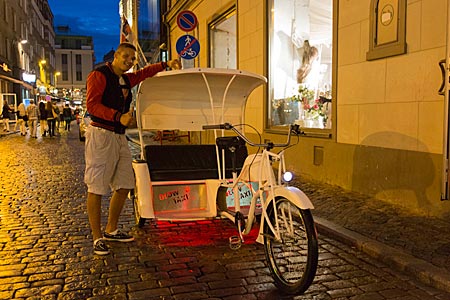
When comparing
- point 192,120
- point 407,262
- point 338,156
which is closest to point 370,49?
point 338,156

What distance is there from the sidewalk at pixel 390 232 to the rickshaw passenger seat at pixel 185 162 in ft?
4.40

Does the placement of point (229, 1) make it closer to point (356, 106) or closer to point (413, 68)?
point (356, 106)

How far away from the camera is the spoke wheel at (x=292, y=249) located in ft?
11.4

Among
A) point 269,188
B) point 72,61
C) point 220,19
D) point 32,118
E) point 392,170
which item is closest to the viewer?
point 269,188

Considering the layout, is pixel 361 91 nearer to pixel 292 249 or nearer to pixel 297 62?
pixel 297 62

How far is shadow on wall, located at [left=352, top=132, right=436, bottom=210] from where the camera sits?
5887mm

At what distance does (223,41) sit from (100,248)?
11.4 m

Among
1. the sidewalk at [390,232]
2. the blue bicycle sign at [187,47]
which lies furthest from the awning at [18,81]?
the sidewalk at [390,232]

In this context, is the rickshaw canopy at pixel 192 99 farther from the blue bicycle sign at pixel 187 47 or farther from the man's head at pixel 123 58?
the blue bicycle sign at pixel 187 47

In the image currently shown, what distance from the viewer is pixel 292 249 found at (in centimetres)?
379

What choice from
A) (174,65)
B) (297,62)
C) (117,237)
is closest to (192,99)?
(174,65)

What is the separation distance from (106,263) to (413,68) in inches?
177

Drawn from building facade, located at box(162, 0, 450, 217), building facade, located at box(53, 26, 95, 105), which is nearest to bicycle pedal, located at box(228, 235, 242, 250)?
building facade, located at box(162, 0, 450, 217)

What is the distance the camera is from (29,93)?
51812 millimetres
